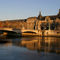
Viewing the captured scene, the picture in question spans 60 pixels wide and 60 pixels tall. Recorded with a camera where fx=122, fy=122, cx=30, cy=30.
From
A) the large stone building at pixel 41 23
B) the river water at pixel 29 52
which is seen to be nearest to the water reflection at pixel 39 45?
the river water at pixel 29 52

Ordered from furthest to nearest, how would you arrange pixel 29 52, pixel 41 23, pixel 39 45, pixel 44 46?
pixel 41 23, pixel 39 45, pixel 44 46, pixel 29 52

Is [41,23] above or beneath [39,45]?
above

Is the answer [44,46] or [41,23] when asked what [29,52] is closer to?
[44,46]

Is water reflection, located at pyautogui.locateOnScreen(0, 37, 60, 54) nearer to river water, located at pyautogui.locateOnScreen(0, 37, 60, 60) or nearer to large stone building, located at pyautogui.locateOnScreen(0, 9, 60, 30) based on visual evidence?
river water, located at pyautogui.locateOnScreen(0, 37, 60, 60)

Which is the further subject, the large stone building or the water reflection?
the large stone building

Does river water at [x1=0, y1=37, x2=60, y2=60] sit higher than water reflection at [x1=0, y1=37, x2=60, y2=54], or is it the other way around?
river water at [x1=0, y1=37, x2=60, y2=60]

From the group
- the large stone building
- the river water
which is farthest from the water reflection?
the large stone building

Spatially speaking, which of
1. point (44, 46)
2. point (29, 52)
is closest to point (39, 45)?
point (44, 46)

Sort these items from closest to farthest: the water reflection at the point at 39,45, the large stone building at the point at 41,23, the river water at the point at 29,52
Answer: the river water at the point at 29,52
the water reflection at the point at 39,45
the large stone building at the point at 41,23

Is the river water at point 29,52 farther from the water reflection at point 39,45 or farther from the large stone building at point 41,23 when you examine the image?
the large stone building at point 41,23

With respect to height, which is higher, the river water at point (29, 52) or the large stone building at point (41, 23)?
the large stone building at point (41, 23)

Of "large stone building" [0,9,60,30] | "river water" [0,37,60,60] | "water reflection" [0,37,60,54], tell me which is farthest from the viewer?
"large stone building" [0,9,60,30]

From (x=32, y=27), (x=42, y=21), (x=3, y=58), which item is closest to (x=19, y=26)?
(x=32, y=27)

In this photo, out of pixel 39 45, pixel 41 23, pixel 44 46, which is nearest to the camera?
pixel 44 46
